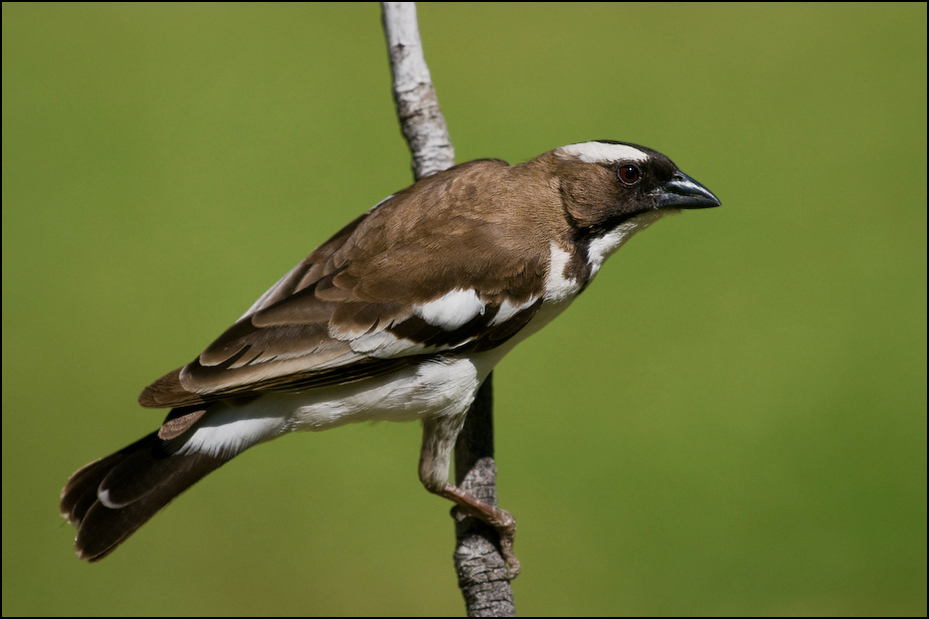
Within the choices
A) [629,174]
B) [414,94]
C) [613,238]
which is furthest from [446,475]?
[414,94]

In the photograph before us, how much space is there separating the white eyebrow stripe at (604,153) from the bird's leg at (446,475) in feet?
4.51

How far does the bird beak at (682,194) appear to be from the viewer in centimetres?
376

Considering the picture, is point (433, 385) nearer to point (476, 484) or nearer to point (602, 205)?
point (476, 484)

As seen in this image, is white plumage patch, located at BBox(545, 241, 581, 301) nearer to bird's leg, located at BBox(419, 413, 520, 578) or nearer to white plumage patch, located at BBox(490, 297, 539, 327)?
white plumage patch, located at BBox(490, 297, 539, 327)

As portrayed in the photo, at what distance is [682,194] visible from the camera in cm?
377

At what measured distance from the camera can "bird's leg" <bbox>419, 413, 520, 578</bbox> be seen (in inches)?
154

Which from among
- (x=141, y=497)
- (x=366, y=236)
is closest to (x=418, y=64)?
(x=366, y=236)

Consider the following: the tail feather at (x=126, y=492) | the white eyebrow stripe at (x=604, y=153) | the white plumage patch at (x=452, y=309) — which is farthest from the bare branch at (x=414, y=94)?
the tail feather at (x=126, y=492)

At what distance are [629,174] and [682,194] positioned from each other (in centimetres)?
27

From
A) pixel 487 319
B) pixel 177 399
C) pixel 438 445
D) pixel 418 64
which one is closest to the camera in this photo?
pixel 177 399

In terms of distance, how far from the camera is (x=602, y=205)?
148 inches

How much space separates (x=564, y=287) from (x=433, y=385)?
2.45 ft

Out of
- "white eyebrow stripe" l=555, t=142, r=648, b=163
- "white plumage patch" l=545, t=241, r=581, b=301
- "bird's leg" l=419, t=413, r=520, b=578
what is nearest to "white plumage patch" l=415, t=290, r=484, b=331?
"white plumage patch" l=545, t=241, r=581, b=301

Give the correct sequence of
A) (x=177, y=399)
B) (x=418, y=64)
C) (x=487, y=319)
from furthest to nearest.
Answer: (x=418, y=64)
(x=487, y=319)
(x=177, y=399)
